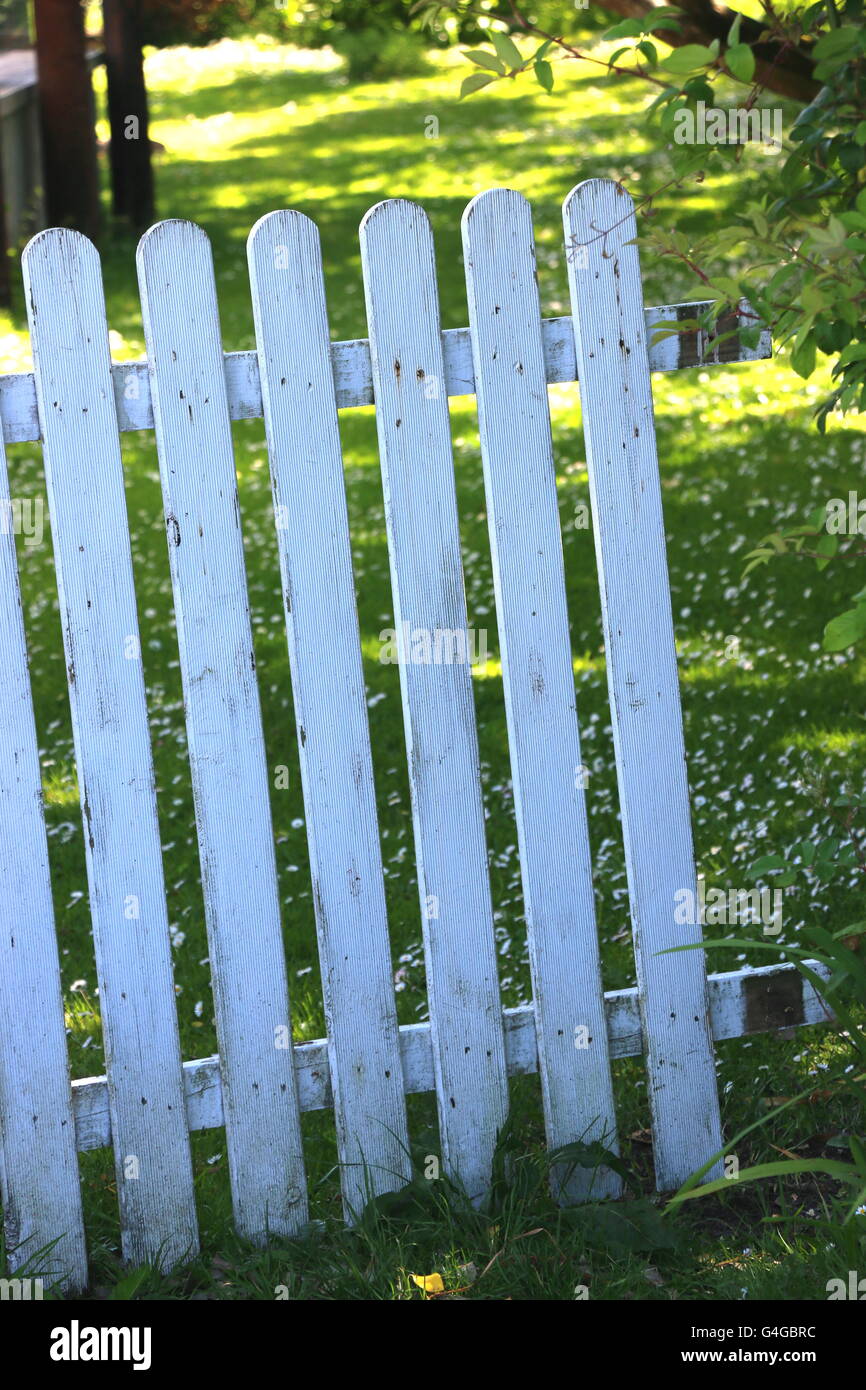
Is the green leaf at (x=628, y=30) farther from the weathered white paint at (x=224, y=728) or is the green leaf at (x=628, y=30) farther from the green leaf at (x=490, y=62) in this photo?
the weathered white paint at (x=224, y=728)

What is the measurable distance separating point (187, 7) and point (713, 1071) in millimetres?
22775

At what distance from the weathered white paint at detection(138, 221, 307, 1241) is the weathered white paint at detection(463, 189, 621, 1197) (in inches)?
19.5

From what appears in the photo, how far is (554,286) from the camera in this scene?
11.3 metres

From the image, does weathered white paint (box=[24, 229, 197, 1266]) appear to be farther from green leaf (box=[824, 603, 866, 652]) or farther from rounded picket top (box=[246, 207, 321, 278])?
green leaf (box=[824, 603, 866, 652])

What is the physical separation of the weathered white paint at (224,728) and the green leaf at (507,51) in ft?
2.04

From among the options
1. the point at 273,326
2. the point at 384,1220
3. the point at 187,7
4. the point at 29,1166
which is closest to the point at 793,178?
the point at 273,326

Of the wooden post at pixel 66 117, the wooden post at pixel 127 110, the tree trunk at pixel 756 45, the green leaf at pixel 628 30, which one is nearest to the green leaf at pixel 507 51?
the green leaf at pixel 628 30

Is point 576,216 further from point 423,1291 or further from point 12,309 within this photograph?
point 12,309

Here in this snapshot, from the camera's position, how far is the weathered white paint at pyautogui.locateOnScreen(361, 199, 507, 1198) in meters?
2.64

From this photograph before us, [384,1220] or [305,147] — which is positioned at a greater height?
[305,147]

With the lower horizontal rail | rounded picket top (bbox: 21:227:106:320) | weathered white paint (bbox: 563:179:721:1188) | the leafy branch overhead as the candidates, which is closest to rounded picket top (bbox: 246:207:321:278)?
rounded picket top (bbox: 21:227:106:320)

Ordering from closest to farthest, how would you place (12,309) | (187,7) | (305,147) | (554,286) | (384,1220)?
(384,1220) < (554,286) < (12,309) < (305,147) < (187,7)

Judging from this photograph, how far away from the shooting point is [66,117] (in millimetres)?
12867

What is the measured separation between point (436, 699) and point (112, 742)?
0.62 meters
